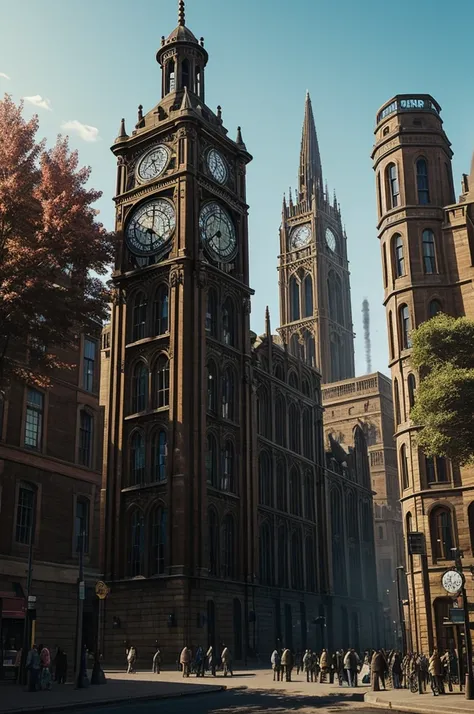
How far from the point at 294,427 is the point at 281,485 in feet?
20.9

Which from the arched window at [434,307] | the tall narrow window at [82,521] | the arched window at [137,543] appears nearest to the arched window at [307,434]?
the arched window at [137,543]

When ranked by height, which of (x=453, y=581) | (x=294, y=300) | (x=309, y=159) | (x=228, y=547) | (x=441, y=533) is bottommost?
(x=453, y=581)

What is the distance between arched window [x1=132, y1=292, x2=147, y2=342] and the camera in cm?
6034

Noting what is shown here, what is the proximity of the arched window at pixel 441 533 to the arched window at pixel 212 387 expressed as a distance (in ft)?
62.4

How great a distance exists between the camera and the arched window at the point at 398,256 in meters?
48.7

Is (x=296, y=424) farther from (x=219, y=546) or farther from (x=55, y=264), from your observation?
(x=55, y=264)

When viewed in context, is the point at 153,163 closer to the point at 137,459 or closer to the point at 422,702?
the point at 137,459

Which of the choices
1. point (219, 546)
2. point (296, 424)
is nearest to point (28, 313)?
point (219, 546)

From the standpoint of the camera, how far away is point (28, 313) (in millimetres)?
27625

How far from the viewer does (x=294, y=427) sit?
239 feet

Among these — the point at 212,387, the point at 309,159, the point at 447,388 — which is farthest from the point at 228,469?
the point at 309,159

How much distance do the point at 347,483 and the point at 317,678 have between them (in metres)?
44.2

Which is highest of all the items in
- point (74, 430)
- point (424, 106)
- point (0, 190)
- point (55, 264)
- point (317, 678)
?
point (424, 106)

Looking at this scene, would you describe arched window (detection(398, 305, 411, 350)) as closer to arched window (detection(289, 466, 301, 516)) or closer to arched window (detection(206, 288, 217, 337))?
arched window (detection(206, 288, 217, 337))
